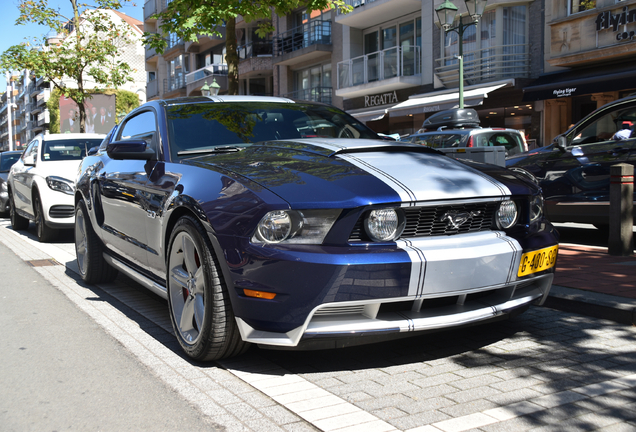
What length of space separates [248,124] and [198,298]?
152 centimetres

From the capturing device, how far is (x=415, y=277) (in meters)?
3.01

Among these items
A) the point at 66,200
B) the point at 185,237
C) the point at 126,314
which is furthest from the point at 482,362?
the point at 66,200

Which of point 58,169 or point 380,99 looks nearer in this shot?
point 58,169

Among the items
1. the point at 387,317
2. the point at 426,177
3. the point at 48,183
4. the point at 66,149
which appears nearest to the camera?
the point at 387,317

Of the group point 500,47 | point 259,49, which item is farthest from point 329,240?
point 259,49

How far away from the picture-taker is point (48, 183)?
955 cm

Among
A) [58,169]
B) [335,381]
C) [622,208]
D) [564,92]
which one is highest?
[564,92]

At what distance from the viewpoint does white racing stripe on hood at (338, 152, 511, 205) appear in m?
3.20

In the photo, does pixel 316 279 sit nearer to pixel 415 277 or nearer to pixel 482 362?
pixel 415 277

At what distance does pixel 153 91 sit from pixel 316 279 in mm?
49248

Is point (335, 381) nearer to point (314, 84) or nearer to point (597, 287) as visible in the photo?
point (597, 287)

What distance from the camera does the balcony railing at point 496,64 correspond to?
1950 centimetres

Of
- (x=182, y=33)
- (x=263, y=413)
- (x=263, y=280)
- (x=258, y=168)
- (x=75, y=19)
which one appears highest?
→ (x=75, y=19)

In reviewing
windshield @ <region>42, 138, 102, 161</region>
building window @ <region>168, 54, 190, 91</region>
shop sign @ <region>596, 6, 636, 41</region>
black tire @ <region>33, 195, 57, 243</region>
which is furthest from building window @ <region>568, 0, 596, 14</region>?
building window @ <region>168, 54, 190, 91</region>
